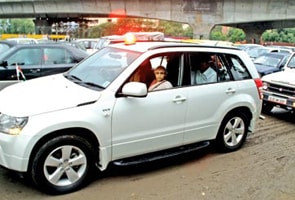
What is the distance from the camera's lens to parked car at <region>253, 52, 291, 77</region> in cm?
1295

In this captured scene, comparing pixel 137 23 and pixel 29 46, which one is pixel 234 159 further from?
pixel 137 23

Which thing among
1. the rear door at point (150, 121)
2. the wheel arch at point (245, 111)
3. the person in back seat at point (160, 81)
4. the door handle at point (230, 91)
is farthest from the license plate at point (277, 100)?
the person in back seat at point (160, 81)

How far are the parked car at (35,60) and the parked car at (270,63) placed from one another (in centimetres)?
657

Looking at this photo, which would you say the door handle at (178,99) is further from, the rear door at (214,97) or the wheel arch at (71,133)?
the wheel arch at (71,133)

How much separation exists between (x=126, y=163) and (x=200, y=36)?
40.4 metres

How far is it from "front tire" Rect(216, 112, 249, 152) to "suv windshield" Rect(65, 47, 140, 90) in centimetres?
191

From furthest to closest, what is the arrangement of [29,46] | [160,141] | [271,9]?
[271,9], [29,46], [160,141]

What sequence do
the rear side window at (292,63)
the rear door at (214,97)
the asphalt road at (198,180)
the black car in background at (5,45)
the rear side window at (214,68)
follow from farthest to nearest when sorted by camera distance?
the rear side window at (292,63)
the black car in background at (5,45)
the rear side window at (214,68)
the rear door at (214,97)
the asphalt road at (198,180)

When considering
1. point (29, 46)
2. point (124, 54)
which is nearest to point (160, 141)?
point (124, 54)

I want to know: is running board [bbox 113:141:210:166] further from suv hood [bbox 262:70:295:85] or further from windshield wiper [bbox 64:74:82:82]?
suv hood [bbox 262:70:295:85]

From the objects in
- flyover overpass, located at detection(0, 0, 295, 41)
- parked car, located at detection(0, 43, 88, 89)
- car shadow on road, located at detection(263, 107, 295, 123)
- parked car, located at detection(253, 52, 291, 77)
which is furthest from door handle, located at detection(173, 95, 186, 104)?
flyover overpass, located at detection(0, 0, 295, 41)

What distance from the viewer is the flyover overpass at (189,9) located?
41062mm

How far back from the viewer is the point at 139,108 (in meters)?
4.60

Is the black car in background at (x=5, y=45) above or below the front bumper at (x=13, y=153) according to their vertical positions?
above
